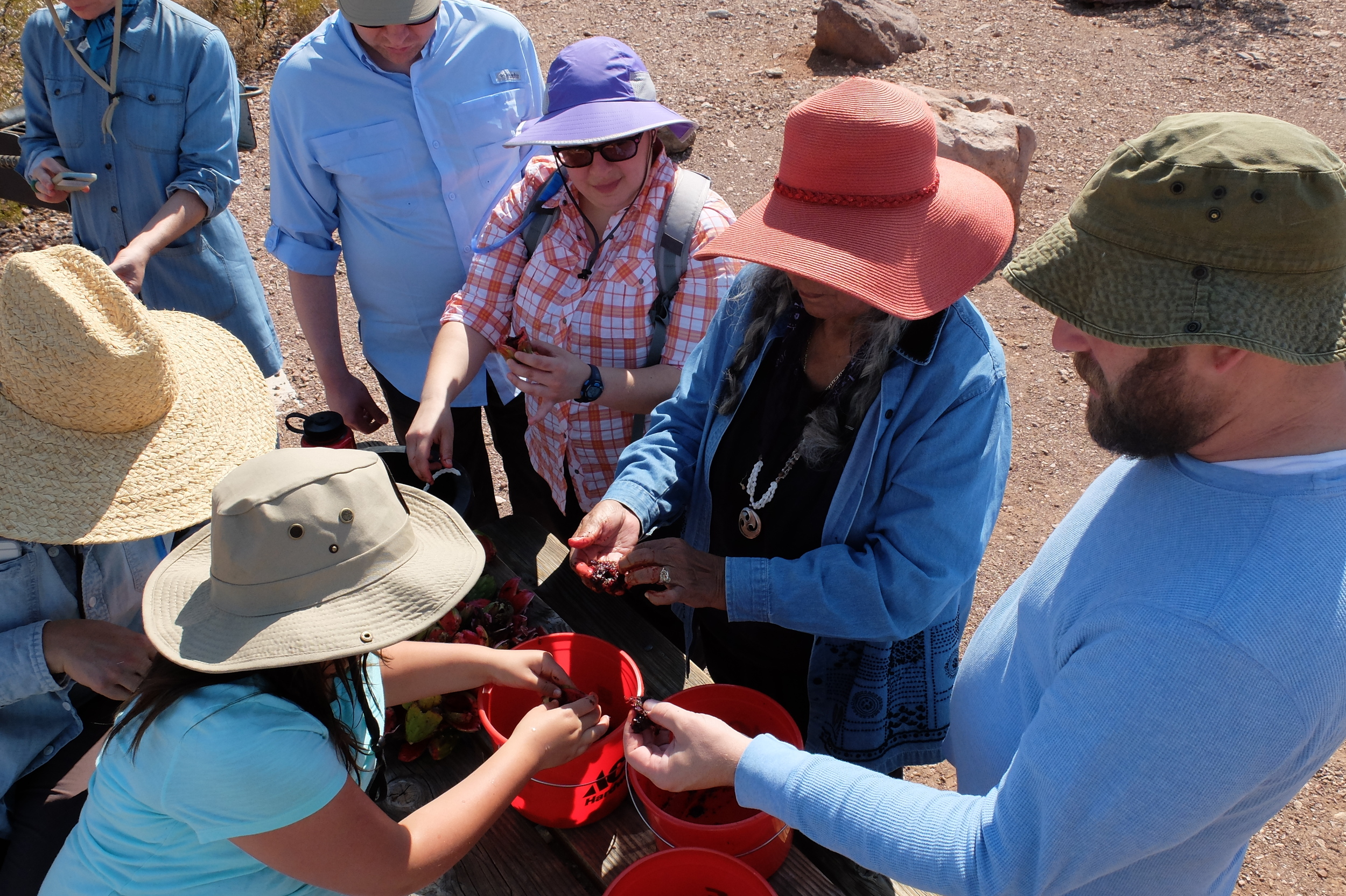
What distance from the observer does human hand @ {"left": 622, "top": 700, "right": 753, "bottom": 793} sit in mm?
1468

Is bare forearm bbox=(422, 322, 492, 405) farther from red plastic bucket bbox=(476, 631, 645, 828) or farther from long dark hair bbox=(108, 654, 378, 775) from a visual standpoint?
long dark hair bbox=(108, 654, 378, 775)

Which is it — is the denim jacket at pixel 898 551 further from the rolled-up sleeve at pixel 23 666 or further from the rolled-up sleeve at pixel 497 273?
the rolled-up sleeve at pixel 23 666

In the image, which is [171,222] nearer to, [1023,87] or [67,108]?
[67,108]

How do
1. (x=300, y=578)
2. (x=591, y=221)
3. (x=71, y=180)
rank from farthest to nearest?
(x=71, y=180) → (x=591, y=221) → (x=300, y=578)

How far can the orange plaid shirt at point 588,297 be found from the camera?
2379mm

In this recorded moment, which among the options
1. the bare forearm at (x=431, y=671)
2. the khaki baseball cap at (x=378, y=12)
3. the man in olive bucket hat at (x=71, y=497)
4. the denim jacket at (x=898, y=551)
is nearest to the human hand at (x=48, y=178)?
the khaki baseball cap at (x=378, y=12)

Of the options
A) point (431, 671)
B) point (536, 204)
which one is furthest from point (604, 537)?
point (536, 204)

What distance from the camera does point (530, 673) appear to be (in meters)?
1.79

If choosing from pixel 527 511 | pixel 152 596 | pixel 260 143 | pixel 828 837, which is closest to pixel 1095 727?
pixel 828 837

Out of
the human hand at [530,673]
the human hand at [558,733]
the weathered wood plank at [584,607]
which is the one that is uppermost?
the human hand at [558,733]

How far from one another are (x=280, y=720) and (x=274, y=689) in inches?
2.6

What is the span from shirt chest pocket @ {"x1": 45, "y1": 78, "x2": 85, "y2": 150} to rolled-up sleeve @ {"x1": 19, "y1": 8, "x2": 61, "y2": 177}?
1.6 inches

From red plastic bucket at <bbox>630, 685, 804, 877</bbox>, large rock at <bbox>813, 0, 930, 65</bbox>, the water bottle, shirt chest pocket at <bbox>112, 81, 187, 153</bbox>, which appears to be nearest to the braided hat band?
red plastic bucket at <bbox>630, 685, 804, 877</bbox>

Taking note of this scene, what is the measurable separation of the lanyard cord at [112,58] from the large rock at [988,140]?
14.3ft
